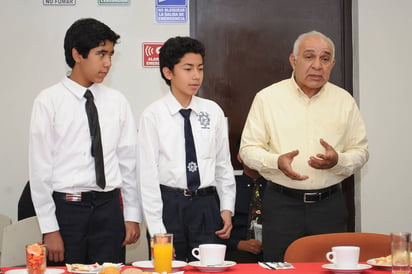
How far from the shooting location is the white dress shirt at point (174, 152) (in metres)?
3.06

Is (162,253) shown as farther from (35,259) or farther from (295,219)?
(295,219)

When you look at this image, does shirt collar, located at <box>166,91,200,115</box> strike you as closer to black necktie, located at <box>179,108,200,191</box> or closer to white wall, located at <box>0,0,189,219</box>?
black necktie, located at <box>179,108,200,191</box>

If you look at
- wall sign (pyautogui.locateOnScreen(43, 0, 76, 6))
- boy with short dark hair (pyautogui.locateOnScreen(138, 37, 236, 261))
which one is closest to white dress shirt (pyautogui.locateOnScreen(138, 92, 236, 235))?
boy with short dark hair (pyautogui.locateOnScreen(138, 37, 236, 261))

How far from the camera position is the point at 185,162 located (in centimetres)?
312

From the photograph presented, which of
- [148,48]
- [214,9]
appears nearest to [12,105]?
[148,48]

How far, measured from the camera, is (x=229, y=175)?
10.8 ft

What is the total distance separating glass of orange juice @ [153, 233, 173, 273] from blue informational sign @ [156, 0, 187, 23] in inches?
110

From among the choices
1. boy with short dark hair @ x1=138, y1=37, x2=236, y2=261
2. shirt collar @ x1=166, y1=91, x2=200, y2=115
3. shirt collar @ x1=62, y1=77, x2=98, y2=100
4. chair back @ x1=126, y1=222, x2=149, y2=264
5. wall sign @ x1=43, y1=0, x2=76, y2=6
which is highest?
wall sign @ x1=43, y1=0, x2=76, y2=6

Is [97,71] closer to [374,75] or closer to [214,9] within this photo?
[214,9]

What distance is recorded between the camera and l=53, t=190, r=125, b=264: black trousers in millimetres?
2924

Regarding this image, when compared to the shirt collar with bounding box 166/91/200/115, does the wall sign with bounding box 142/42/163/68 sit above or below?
above

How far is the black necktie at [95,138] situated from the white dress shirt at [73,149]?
0.02 metres

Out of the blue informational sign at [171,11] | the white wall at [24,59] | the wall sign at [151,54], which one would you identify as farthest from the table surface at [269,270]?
the blue informational sign at [171,11]

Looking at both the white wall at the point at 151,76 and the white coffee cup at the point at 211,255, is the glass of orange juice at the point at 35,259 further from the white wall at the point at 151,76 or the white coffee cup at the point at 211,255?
the white wall at the point at 151,76
